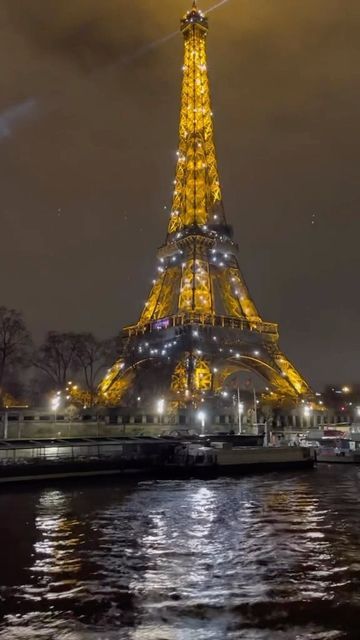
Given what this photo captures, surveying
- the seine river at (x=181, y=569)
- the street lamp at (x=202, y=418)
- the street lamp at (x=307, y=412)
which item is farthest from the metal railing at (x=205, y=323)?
the seine river at (x=181, y=569)

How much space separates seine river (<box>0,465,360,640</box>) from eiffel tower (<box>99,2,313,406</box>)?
38.7 meters

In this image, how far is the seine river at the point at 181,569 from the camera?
9875mm

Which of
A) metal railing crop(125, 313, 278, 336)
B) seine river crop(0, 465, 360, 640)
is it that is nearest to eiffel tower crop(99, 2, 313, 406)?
metal railing crop(125, 313, 278, 336)

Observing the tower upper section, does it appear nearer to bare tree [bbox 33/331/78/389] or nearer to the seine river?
bare tree [bbox 33/331/78/389]

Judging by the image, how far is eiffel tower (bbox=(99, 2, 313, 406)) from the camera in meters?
65.3

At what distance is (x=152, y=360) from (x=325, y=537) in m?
52.9

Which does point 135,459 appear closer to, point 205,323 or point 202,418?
point 202,418

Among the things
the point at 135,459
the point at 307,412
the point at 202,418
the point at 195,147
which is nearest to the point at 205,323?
the point at 202,418

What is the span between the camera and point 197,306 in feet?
226

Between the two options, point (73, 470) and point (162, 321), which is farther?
point (162, 321)

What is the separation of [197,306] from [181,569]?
55862 millimetres

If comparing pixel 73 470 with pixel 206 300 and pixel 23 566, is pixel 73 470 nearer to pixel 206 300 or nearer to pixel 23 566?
pixel 23 566

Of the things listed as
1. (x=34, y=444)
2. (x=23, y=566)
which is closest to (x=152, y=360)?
(x=34, y=444)

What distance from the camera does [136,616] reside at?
33.9 feet
